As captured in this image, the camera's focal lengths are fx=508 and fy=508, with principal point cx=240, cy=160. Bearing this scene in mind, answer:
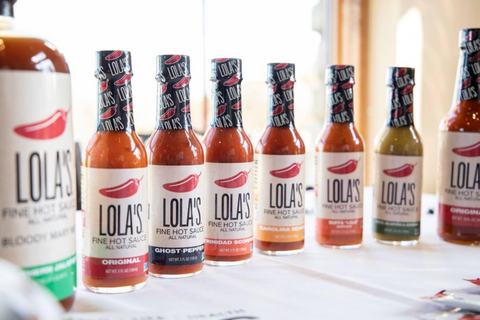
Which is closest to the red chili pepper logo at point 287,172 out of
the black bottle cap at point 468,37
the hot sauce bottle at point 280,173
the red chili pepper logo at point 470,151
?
the hot sauce bottle at point 280,173

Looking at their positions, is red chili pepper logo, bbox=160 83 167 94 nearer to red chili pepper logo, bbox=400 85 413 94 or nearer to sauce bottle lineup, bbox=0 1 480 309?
sauce bottle lineup, bbox=0 1 480 309

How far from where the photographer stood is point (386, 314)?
2.27 feet

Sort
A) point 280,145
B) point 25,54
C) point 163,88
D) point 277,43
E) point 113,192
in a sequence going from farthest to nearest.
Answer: point 277,43
point 280,145
point 163,88
point 113,192
point 25,54

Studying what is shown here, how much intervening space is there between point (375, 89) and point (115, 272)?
288 centimetres

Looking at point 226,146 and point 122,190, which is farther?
point 226,146

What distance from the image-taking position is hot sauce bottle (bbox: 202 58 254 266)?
932 mm

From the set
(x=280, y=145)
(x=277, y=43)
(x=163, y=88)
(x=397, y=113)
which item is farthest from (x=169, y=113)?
(x=277, y=43)

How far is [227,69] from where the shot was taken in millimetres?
935

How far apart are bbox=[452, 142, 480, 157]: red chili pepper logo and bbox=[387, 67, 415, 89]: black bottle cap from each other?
0.62 feet

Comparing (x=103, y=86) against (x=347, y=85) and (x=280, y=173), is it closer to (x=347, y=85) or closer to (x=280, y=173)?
(x=280, y=173)

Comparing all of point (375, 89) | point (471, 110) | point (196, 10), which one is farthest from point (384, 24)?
point (471, 110)

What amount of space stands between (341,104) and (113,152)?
548mm

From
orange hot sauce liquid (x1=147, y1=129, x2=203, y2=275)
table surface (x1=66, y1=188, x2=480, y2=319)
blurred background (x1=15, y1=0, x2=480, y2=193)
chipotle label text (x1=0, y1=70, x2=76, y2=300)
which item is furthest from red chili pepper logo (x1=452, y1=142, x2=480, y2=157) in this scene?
blurred background (x1=15, y1=0, x2=480, y2=193)

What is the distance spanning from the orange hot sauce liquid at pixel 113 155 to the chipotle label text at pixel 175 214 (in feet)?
0.22
